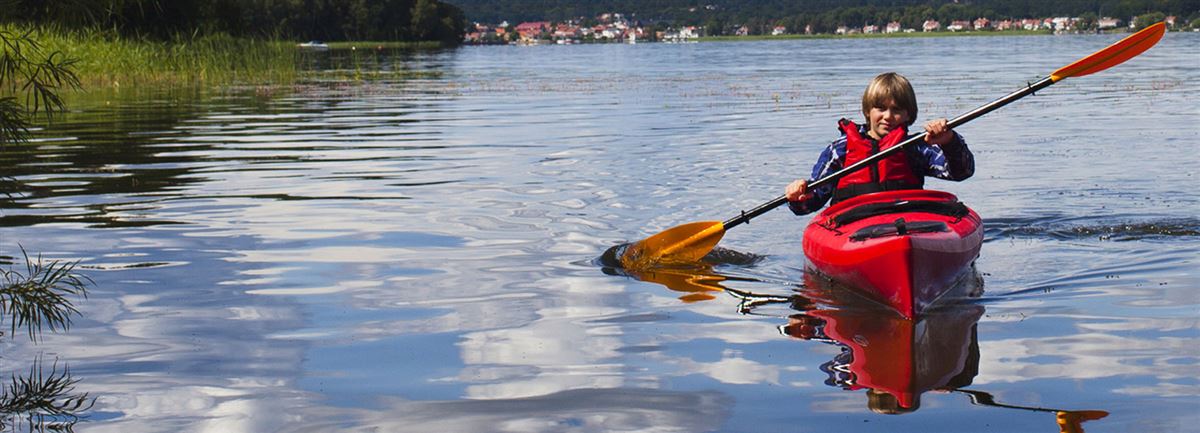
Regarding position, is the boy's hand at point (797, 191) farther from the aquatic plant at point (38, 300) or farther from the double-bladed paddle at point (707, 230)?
the aquatic plant at point (38, 300)

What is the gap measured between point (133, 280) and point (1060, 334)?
4599mm

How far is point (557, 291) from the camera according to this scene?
7.60 meters

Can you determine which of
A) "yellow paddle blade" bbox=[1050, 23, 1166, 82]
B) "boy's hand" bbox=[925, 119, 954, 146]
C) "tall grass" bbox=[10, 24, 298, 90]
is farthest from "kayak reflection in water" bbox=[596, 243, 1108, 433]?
"tall grass" bbox=[10, 24, 298, 90]

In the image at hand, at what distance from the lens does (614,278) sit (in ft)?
26.6

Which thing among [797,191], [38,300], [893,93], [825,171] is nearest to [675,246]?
[797,191]

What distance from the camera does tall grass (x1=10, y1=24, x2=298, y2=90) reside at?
28859 mm

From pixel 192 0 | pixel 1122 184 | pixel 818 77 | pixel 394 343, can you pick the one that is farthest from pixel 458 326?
pixel 192 0

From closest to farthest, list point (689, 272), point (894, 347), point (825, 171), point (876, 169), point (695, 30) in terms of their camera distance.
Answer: point (894, 347) → point (876, 169) → point (689, 272) → point (825, 171) → point (695, 30)

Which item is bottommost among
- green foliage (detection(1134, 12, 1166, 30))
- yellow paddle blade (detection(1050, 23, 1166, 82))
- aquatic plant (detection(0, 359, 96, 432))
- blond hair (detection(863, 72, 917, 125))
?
green foliage (detection(1134, 12, 1166, 30))

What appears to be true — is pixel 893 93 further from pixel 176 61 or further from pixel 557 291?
pixel 176 61

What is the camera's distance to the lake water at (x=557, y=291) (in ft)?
16.8

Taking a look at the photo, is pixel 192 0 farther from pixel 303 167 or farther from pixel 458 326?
pixel 458 326

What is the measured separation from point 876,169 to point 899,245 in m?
1.70

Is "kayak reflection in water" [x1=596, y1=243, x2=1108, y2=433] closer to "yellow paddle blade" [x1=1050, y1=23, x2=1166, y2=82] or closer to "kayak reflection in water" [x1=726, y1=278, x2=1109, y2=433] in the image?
"kayak reflection in water" [x1=726, y1=278, x2=1109, y2=433]
